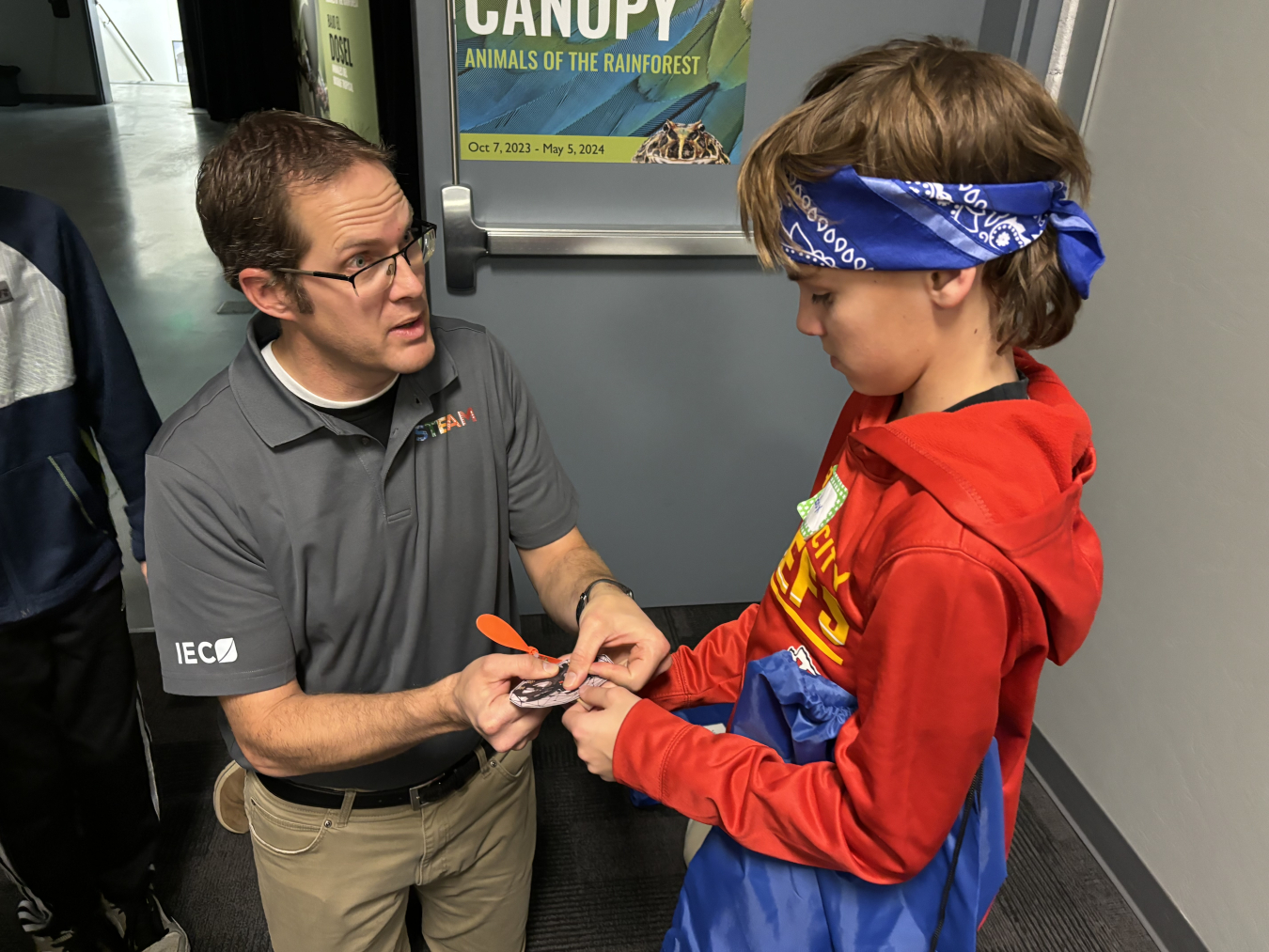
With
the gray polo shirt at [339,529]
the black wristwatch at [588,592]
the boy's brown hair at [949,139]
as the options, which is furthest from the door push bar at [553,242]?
the boy's brown hair at [949,139]

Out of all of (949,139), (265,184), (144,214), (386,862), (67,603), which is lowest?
(144,214)

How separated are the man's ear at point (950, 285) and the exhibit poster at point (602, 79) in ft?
4.87

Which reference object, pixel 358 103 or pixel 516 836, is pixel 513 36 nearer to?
pixel 358 103

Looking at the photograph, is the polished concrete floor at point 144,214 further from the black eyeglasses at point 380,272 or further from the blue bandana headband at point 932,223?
the blue bandana headband at point 932,223

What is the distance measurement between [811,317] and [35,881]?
1.72 metres

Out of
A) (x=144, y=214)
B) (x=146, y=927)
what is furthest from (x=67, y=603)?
(x=144, y=214)

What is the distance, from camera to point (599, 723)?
41.6 inches

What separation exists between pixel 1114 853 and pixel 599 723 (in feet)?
5.30

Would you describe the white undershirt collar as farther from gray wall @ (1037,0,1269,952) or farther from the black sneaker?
gray wall @ (1037,0,1269,952)

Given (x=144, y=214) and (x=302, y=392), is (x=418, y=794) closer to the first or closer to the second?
(x=302, y=392)

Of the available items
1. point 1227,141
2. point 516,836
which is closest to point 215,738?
point 516,836

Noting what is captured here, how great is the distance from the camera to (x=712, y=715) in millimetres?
1418

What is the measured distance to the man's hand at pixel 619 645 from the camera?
48.4 inches

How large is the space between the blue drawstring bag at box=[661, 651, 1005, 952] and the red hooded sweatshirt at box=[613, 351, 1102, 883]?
1.5 inches
